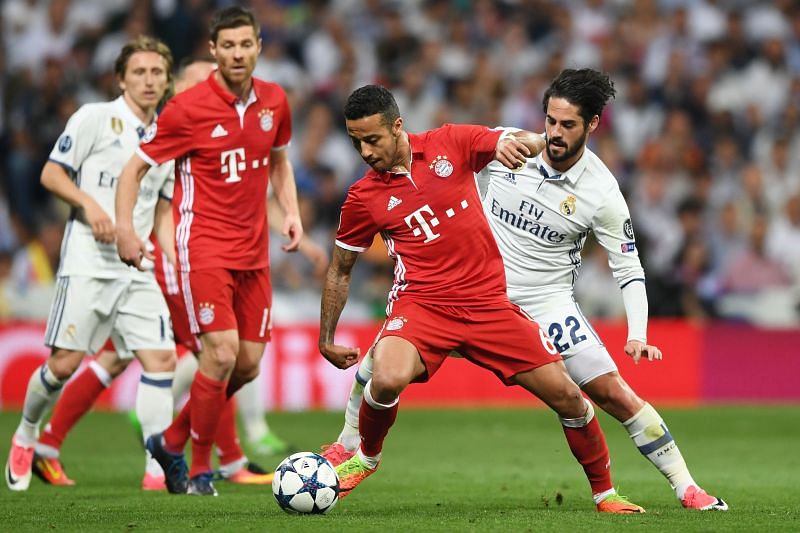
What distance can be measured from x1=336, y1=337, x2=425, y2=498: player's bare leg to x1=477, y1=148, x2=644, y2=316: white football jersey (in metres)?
0.92

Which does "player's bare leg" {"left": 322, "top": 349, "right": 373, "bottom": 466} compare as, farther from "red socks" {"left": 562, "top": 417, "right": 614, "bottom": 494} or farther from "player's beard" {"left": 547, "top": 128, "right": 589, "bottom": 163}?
"player's beard" {"left": 547, "top": 128, "right": 589, "bottom": 163}

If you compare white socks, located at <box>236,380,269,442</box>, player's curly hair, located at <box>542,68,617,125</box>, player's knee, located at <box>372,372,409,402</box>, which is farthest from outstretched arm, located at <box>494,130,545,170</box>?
white socks, located at <box>236,380,269,442</box>

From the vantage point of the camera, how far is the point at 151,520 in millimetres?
6398

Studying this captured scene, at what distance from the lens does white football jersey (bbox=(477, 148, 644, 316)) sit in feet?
22.9

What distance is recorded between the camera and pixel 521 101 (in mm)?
17625

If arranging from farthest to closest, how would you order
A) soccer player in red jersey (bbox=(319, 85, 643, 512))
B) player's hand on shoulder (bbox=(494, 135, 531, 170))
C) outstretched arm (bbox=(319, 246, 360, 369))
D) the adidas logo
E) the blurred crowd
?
the blurred crowd < the adidas logo < outstretched arm (bbox=(319, 246, 360, 369)) < soccer player in red jersey (bbox=(319, 85, 643, 512)) < player's hand on shoulder (bbox=(494, 135, 531, 170))

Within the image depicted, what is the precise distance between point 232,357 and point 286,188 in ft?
4.07

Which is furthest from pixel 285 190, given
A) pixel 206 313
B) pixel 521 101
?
pixel 521 101

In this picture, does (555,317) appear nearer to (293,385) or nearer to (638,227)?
(293,385)

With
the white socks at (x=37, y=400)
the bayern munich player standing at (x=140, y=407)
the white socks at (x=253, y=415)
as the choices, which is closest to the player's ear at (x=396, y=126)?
the bayern munich player standing at (x=140, y=407)

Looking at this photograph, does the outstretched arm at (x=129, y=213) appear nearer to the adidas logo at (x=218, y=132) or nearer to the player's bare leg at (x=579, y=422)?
the adidas logo at (x=218, y=132)

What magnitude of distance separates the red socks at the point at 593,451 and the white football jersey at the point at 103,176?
10.6 ft

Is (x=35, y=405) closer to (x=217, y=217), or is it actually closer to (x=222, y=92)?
(x=217, y=217)

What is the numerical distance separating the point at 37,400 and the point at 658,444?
13.0 feet
